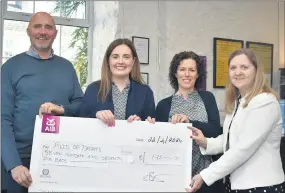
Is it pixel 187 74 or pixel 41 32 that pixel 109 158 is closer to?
pixel 187 74

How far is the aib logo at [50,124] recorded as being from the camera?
176cm

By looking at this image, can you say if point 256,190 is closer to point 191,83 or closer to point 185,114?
point 185,114

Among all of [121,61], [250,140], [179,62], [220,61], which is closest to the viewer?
[250,140]

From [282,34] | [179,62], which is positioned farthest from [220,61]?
[179,62]

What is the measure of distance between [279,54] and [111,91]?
3.06m

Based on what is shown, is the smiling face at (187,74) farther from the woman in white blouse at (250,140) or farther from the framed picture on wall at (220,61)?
the framed picture on wall at (220,61)

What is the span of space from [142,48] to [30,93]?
1.54 metres

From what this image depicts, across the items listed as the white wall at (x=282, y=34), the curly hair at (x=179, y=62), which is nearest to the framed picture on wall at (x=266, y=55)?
the white wall at (x=282, y=34)

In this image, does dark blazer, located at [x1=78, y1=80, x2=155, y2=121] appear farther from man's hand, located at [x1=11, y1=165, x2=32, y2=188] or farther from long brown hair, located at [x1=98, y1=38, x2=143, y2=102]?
man's hand, located at [x1=11, y1=165, x2=32, y2=188]

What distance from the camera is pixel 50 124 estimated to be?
176cm

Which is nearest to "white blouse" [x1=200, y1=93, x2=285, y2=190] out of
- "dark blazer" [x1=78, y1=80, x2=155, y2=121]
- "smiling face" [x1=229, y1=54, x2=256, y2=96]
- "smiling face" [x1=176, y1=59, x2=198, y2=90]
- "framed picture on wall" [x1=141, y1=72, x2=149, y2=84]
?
"smiling face" [x1=229, y1=54, x2=256, y2=96]

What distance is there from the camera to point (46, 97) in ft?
6.56

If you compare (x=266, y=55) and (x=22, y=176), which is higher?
(x=266, y=55)

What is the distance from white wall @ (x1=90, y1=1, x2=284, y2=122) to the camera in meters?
3.31
